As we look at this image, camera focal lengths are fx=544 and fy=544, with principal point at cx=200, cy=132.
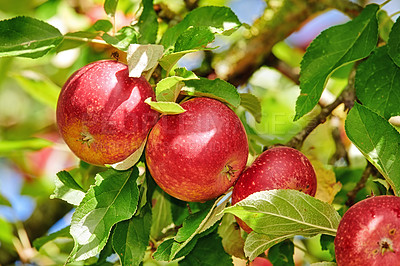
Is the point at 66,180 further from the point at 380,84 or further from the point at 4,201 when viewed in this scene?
the point at 4,201

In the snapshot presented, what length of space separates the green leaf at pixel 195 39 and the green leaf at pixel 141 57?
2.0 inches

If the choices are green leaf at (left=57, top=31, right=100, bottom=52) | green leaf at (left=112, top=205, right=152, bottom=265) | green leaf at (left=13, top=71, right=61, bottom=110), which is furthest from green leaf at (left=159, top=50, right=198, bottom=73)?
green leaf at (left=13, top=71, right=61, bottom=110)

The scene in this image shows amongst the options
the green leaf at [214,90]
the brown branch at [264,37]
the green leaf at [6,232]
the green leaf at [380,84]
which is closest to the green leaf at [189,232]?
the green leaf at [214,90]

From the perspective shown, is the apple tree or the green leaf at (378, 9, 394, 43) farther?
the green leaf at (378, 9, 394, 43)

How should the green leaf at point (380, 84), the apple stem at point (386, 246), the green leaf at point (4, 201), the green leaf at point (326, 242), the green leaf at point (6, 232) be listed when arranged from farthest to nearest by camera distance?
the green leaf at point (4, 201)
the green leaf at point (6, 232)
the green leaf at point (326, 242)
the green leaf at point (380, 84)
the apple stem at point (386, 246)

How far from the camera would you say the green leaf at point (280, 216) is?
1.01 meters

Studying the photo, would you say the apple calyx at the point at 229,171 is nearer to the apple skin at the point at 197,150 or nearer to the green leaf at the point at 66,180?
the apple skin at the point at 197,150

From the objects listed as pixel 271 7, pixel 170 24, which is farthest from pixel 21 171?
pixel 271 7

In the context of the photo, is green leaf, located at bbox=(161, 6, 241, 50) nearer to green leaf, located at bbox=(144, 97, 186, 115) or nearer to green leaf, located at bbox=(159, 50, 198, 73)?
green leaf, located at bbox=(159, 50, 198, 73)

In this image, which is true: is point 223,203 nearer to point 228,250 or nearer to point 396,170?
point 228,250

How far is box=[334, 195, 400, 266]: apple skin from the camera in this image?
0.91 metres

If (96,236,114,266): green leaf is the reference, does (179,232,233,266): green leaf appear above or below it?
above

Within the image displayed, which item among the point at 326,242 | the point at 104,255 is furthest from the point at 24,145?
the point at 326,242

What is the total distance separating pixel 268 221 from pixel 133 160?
0.32 metres
